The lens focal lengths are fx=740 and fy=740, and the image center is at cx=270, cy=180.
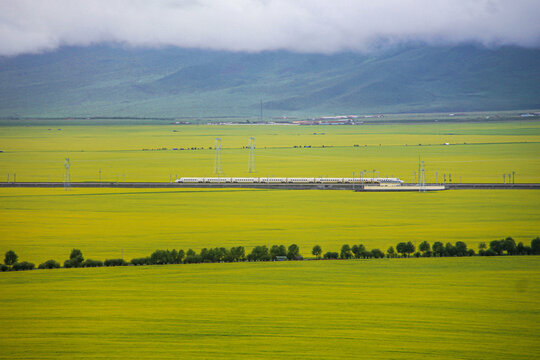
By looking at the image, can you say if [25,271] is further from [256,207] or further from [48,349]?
[256,207]

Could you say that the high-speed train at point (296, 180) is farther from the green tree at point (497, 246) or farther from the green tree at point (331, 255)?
the green tree at point (331, 255)

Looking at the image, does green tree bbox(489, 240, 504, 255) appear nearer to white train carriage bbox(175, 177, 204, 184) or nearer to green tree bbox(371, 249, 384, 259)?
green tree bbox(371, 249, 384, 259)

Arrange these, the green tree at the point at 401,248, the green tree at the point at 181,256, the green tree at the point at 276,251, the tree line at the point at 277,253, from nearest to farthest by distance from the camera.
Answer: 1. the tree line at the point at 277,253
2. the green tree at the point at 181,256
3. the green tree at the point at 276,251
4. the green tree at the point at 401,248

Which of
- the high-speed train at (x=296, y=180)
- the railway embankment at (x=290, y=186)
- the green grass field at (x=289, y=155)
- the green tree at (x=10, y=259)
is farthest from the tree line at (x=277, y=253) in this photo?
the green grass field at (x=289, y=155)

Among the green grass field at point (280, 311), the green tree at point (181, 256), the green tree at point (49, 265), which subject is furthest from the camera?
the green tree at point (181, 256)

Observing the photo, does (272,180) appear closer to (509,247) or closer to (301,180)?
(301,180)

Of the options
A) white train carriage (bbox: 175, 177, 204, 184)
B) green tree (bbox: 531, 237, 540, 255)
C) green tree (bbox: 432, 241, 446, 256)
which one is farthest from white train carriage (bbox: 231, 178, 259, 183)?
green tree (bbox: 531, 237, 540, 255)

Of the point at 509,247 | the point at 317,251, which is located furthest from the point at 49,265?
the point at 509,247
